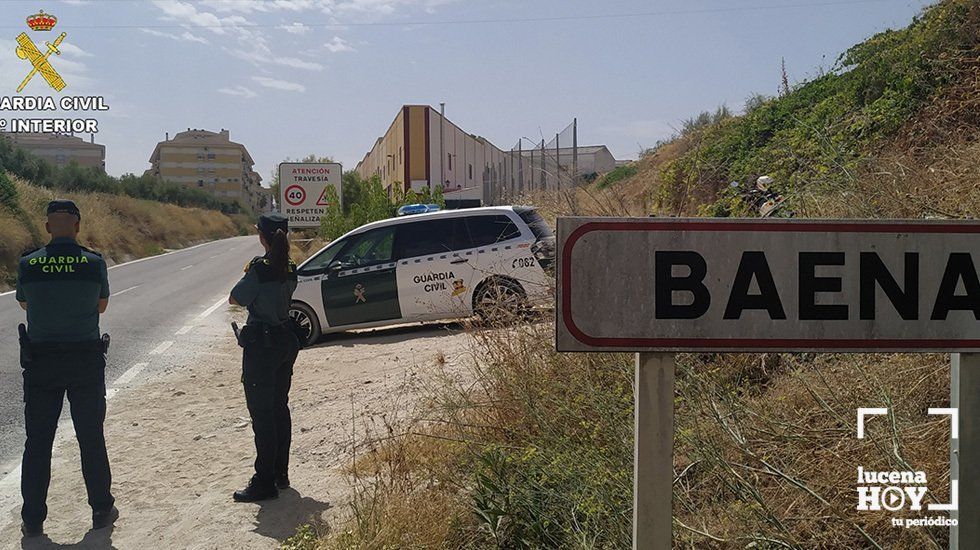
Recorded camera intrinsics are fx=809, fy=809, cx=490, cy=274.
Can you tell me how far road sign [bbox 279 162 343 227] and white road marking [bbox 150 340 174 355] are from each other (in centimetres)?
834

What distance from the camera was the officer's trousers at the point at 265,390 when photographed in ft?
16.4

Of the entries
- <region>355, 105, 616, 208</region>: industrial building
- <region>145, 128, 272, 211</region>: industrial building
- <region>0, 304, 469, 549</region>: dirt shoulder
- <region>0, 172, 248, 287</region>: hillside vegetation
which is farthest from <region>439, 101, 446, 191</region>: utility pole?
<region>145, 128, 272, 211</region>: industrial building

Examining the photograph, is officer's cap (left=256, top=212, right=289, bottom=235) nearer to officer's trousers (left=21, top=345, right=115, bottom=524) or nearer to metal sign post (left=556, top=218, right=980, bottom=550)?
officer's trousers (left=21, top=345, right=115, bottom=524)

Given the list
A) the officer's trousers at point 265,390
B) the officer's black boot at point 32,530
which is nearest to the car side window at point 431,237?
the officer's trousers at point 265,390

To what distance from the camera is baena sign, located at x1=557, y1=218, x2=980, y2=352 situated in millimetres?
2207

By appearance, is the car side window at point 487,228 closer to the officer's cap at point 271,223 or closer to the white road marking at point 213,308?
the officer's cap at point 271,223

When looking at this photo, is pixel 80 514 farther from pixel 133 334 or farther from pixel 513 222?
pixel 133 334

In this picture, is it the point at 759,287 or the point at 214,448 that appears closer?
the point at 759,287

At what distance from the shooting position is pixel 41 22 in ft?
76.5

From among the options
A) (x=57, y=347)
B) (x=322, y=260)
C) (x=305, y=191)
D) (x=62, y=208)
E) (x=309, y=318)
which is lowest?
(x=309, y=318)

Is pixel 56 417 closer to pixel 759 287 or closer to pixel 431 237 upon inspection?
pixel 759 287

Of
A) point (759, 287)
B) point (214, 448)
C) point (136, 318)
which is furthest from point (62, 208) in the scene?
point (136, 318)

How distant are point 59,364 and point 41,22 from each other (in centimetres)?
2276

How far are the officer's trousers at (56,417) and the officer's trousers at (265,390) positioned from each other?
0.85 meters
